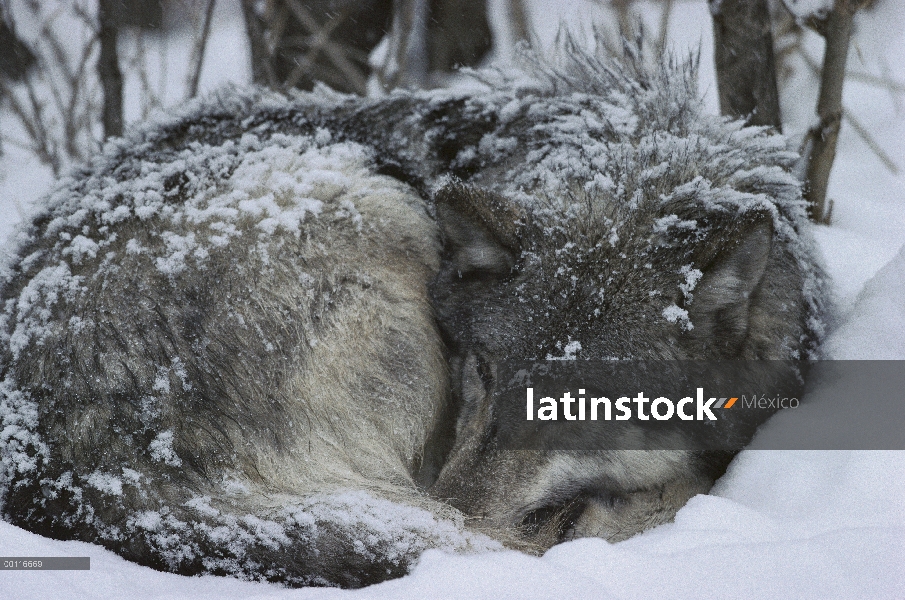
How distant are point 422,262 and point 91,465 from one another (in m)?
1.62

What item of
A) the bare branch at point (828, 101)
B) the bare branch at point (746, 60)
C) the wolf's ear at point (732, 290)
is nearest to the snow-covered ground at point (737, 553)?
the wolf's ear at point (732, 290)

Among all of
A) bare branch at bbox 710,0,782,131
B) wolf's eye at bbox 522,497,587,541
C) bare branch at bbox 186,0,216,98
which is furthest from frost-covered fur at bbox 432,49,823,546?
bare branch at bbox 186,0,216,98

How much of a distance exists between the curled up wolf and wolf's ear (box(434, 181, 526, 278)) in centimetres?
1

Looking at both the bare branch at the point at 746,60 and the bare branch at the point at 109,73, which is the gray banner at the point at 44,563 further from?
the bare branch at the point at 109,73

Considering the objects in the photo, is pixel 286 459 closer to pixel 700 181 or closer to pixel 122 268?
pixel 122 268

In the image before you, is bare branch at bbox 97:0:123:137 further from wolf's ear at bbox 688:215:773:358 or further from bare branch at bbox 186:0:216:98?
wolf's ear at bbox 688:215:773:358

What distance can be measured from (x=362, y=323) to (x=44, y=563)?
1.41 m

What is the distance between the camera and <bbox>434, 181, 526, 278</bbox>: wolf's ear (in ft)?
9.66

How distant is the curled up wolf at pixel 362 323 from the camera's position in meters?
2.40

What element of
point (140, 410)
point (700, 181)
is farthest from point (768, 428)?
point (140, 410)

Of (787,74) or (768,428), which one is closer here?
(768,428)

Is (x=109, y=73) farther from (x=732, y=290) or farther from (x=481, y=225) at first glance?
(x=732, y=290)

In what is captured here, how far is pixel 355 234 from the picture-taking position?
10.6ft

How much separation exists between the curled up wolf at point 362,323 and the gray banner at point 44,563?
0.45ft
